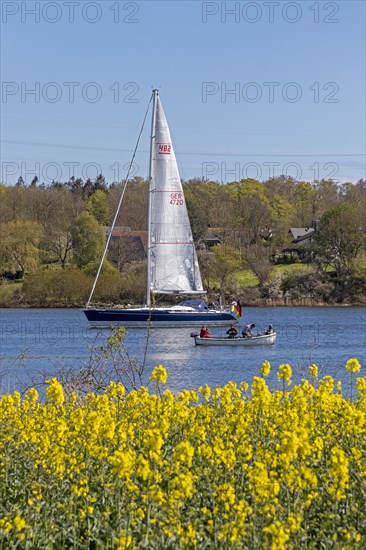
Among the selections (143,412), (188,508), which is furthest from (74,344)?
(188,508)

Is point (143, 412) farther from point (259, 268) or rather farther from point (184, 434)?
point (259, 268)

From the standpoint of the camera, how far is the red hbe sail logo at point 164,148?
52375mm

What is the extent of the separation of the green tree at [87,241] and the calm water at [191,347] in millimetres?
13908

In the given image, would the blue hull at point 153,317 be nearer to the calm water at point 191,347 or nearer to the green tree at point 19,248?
the calm water at point 191,347

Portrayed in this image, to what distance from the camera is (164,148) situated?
52.6 metres

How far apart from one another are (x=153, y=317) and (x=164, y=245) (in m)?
3.96

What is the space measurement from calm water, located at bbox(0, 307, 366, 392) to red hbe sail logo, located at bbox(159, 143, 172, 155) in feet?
29.8

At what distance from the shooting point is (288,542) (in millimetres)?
7562

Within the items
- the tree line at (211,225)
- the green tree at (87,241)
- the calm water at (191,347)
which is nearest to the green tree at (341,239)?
the tree line at (211,225)

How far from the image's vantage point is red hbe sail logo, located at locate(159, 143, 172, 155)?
52.4 meters

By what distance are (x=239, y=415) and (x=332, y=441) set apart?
94cm

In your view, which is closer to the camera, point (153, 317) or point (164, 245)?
point (164, 245)

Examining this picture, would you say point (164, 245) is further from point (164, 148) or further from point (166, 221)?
point (164, 148)

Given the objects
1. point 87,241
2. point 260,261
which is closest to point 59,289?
point 87,241
